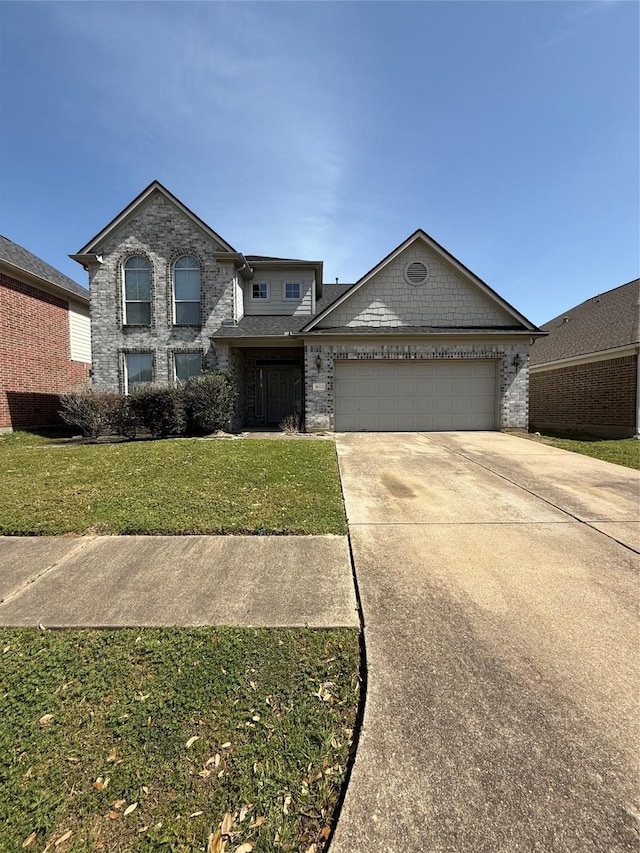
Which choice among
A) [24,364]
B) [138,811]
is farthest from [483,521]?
[24,364]

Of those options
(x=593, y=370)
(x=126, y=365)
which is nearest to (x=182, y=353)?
(x=126, y=365)

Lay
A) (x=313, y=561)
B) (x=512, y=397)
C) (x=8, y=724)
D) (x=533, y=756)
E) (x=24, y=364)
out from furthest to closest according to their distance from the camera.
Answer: (x=24, y=364) < (x=512, y=397) < (x=313, y=561) < (x=8, y=724) < (x=533, y=756)

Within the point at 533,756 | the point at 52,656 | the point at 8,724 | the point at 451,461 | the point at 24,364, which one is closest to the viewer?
the point at 533,756

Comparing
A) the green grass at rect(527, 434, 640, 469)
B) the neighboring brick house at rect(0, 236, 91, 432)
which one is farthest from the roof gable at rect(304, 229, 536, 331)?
the neighboring brick house at rect(0, 236, 91, 432)

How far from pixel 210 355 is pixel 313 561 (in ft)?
40.1

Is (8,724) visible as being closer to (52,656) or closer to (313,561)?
(52,656)

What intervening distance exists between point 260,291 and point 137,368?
5932 millimetres

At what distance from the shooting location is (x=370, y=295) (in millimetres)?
13758

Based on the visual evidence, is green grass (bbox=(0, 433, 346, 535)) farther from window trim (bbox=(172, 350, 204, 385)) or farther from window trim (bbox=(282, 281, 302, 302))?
window trim (bbox=(282, 281, 302, 302))

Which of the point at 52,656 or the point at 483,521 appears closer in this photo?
the point at 52,656

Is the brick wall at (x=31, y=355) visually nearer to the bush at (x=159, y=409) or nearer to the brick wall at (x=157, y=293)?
the brick wall at (x=157, y=293)

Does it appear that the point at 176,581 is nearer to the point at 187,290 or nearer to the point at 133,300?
the point at 187,290

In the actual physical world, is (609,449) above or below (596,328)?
below

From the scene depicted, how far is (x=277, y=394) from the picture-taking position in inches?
668
